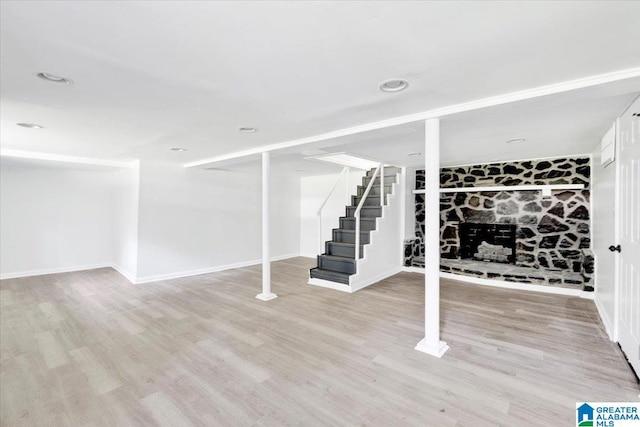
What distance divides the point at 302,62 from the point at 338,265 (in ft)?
12.9

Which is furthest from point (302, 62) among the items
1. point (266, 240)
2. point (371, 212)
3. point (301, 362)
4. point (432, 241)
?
point (371, 212)

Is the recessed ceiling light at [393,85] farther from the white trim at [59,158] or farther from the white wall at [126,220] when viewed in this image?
the white trim at [59,158]

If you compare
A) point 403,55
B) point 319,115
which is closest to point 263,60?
point 403,55

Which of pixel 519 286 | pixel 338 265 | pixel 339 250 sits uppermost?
pixel 339 250

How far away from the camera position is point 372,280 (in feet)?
17.4

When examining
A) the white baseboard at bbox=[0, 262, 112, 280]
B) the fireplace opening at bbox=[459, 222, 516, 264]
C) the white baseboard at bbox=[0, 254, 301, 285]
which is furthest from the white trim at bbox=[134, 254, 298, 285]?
the fireplace opening at bbox=[459, 222, 516, 264]

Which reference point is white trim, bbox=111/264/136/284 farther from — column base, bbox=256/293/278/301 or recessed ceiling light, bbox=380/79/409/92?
recessed ceiling light, bbox=380/79/409/92

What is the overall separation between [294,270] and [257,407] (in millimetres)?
4452

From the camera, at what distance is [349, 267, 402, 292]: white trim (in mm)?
4859

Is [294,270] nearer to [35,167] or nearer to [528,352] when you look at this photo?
[528,352]

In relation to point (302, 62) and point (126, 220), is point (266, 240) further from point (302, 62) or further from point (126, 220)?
point (126, 220)

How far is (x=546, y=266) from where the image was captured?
17.7 ft

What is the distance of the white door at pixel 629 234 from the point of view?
239 cm

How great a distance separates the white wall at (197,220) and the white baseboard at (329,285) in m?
2.46
